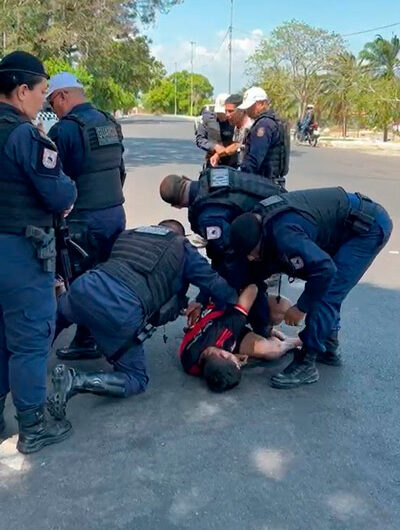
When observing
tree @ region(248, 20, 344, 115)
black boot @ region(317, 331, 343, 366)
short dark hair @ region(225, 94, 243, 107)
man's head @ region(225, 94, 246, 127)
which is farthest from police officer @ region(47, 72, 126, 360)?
tree @ region(248, 20, 344, 115)

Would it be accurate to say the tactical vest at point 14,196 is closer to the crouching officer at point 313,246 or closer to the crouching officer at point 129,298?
the crouching officer at point 129,298

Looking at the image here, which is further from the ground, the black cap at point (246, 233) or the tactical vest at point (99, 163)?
the tactical vest at point (99, 163)

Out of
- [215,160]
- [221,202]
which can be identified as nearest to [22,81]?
[221,202]

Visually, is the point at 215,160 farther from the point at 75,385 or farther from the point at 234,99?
the point at 75,385

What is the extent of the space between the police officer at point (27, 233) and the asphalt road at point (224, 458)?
0.33 metres

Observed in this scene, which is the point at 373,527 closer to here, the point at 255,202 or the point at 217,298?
the point at 217,298

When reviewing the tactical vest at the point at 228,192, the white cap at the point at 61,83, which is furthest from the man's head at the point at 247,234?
the white cap at the point at 61,83

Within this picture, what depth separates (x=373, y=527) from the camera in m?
2.32

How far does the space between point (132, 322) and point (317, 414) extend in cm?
108

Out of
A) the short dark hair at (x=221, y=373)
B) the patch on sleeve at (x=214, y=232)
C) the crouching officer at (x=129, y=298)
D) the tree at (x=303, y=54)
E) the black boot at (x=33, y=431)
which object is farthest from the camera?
the tree at (x=303, y=54)

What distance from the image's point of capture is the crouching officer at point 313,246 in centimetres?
310

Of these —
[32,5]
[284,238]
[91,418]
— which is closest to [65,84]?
[284,238]

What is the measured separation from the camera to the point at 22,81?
8.39 feet

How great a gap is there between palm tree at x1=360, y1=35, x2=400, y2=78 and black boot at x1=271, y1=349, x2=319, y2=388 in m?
35.0
